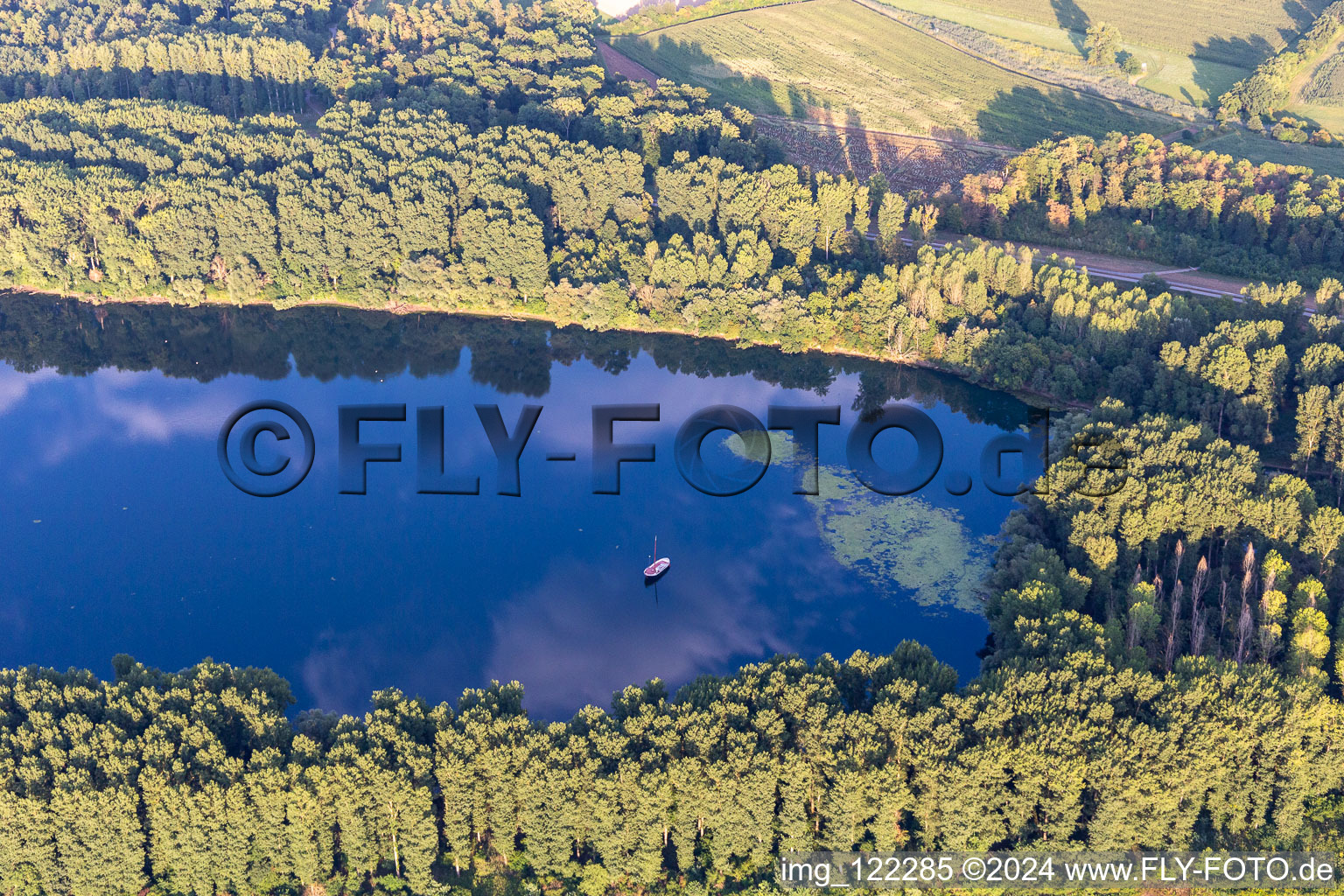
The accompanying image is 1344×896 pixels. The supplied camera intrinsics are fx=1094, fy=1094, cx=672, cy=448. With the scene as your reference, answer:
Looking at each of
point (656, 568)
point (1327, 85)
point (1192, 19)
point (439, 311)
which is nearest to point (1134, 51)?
point (1192, 19)

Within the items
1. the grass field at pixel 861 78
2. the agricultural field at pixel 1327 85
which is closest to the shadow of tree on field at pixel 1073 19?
the grass field at pixel 861 78

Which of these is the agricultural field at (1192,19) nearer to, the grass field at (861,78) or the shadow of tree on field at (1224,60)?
the shadow of tree on field at (1224,60)

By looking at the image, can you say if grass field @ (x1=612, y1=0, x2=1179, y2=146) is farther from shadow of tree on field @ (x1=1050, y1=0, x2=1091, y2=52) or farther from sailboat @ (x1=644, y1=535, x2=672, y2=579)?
sailboat @ (x1=644, y1=535, x2=672, y2=579)

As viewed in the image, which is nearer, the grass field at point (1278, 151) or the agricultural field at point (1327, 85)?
the grass field at point (1278, 151)

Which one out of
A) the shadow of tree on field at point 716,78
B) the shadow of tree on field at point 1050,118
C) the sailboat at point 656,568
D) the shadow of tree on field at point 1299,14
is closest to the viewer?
the sailboat at point 656,568

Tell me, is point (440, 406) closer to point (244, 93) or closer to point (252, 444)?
point (252, 444)

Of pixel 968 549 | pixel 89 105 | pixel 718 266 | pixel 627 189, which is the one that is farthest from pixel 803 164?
pixel 89 105

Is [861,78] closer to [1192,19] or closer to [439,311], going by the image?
[1192,19]
